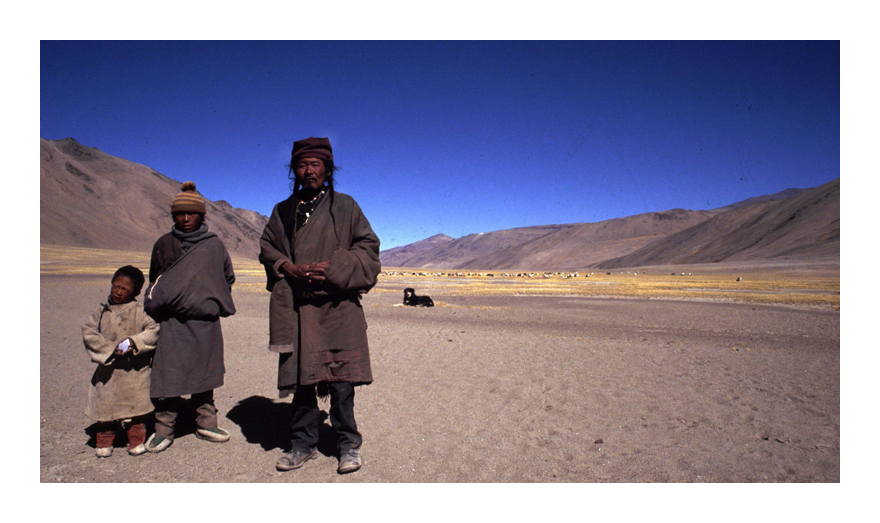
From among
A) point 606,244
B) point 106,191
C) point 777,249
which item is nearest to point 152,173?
point 106,191

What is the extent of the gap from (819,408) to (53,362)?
9763mm

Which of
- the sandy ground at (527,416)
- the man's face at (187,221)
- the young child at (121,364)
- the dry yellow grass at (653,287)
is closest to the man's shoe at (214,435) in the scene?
the sandy ground at (527,416)

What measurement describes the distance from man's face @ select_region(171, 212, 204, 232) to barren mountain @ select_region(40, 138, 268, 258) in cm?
12015

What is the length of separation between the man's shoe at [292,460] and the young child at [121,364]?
109 centimetres

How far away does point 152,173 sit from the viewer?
627 ft

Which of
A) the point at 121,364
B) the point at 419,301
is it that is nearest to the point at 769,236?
the point at 419,301

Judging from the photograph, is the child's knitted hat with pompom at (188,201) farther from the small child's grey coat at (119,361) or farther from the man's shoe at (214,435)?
the man's shoe at (214,435)

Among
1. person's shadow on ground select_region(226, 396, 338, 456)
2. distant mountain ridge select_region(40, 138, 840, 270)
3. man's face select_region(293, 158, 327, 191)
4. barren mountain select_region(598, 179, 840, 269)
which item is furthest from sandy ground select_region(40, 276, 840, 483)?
distant mountain ridge select_region(40, 138, 840, 270)

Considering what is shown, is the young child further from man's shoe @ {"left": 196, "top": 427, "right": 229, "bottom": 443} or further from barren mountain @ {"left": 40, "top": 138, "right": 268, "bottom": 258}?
barren mountain @ {"left": 40, "top": 138, "right": 268, "bottom": 258}

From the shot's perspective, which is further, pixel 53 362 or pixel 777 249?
pixel 777 249

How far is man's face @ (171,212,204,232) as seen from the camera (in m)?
3.38

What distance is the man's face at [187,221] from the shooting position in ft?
11.1
